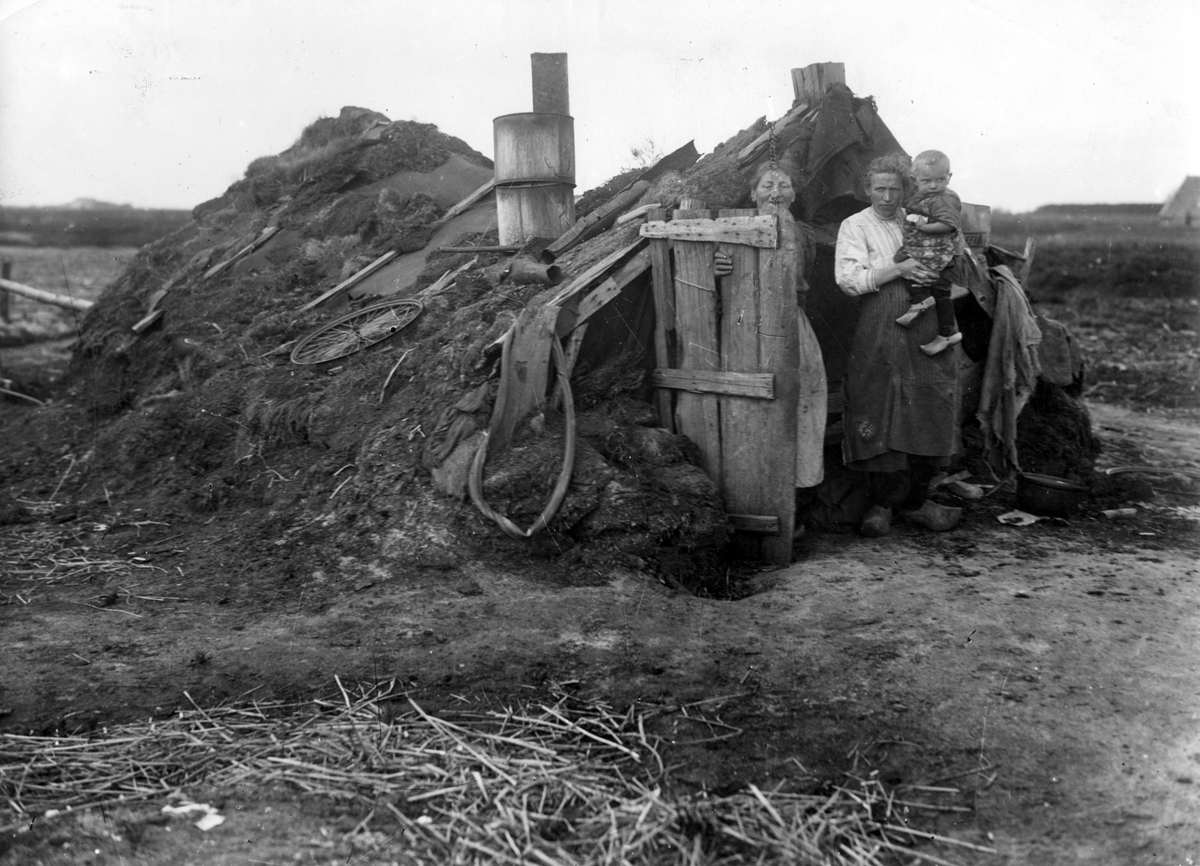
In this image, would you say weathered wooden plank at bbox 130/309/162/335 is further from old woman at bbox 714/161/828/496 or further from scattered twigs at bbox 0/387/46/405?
old woman at bbox 714/161/828/496

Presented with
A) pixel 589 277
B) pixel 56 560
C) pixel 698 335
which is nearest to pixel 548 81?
pixel 589 277

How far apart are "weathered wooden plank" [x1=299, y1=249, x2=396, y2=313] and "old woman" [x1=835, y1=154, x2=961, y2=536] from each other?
4.60m

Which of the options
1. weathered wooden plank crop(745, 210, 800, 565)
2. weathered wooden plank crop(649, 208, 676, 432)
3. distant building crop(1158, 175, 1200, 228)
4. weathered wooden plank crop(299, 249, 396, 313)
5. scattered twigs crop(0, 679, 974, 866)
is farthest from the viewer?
distant building crop(1158, 175, 1200, 228)

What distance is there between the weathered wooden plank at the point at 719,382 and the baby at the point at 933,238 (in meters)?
0.90

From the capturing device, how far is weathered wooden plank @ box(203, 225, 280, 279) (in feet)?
35.8

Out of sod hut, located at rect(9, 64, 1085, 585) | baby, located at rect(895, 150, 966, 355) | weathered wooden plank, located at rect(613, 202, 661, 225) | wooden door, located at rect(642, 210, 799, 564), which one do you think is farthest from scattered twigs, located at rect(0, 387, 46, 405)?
baby, located at rect(895, 150, 966, 355)

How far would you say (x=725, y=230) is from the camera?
21.5 feet

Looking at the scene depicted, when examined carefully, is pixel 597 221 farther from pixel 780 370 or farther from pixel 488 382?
pixel 780 370

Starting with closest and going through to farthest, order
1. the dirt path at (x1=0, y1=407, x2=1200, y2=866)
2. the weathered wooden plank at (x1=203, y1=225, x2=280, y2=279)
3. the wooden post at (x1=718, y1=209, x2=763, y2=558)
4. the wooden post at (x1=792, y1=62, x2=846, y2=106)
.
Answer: the dirt path at (x1=0, y1=407, x2=1200, y2=866), the wooden post at (x1=718, y1=209, x2=763, y2=558), the wooden post at (x1=792, y1=62, x2=846, y2=106), the weathered wooden plank at (x1=203, y1=225, x2=280, y2=279)

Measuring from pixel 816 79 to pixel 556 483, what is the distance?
3.69 m

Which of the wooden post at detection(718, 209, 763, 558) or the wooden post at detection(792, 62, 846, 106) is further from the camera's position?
the wooden post at detection(792, 62, 846, 106)

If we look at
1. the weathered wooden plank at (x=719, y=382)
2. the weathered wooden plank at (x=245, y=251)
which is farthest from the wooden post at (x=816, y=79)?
the weathered wooden plank at (x=245, y=251)

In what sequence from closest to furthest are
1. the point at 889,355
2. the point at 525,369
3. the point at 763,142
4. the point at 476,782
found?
the point at 476,782, the point at 525,369, the point at 889,355, the point at 763,142

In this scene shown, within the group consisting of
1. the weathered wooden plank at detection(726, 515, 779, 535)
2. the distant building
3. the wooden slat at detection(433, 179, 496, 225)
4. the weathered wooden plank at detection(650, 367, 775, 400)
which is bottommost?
the weathered wooden plank at detection(726, 515, 779, 535)
